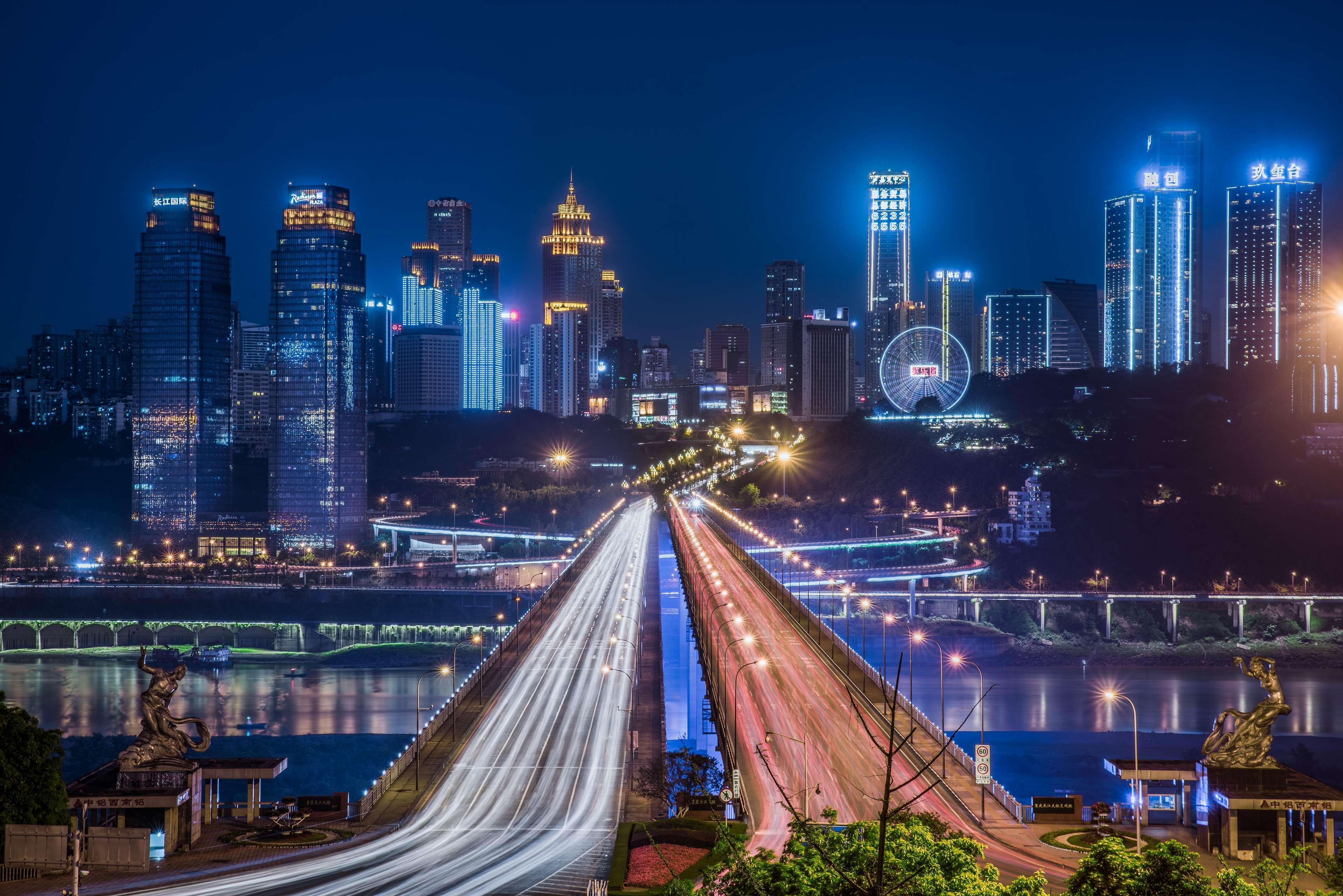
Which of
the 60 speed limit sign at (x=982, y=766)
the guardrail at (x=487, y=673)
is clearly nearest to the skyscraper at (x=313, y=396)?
the guardrail at (x=487, y=673)

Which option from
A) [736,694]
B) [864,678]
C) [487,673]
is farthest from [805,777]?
[487,673]

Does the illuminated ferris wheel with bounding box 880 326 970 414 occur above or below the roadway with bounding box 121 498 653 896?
above

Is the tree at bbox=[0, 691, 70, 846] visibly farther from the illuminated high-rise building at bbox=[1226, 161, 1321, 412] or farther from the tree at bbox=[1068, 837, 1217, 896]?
the illuminated high-rise building at bbox=[1226, 161, 1321, 412]

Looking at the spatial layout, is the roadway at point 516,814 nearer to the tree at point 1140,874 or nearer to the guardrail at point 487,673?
the guardrail at point 487,673

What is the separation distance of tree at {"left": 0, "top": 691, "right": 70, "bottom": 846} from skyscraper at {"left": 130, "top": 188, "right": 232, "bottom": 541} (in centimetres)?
9765

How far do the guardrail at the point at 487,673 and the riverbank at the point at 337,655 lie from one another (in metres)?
10.9

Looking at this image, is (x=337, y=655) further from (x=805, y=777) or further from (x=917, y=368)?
(x=805, y=777)

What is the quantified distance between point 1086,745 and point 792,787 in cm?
3079

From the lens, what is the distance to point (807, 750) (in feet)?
94.5

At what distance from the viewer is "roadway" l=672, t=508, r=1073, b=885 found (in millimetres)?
23031

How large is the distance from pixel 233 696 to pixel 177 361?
2420 inches

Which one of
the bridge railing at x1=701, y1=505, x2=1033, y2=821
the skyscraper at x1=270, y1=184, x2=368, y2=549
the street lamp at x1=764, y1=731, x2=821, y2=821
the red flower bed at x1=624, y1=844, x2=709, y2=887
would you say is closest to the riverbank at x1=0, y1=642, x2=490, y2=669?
the bridge railing at x1=701, y1=505, x2=1033, y2=821

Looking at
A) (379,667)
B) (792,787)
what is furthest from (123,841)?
(379,667)

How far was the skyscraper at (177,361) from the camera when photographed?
11788cm
